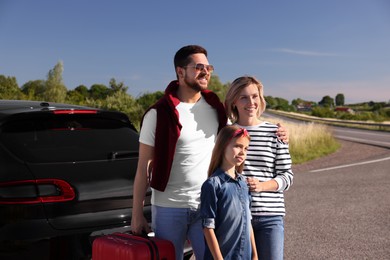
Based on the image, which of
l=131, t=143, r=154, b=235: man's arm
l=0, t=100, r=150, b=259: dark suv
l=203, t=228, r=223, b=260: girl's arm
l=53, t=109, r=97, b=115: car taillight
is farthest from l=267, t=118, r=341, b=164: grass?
l=203, t=228, r=223, b=260: girl's arm

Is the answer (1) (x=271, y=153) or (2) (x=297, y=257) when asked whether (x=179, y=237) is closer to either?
(1) (x=271, y=153)

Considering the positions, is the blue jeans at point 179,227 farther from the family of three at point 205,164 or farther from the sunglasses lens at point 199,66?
the sunglasses lens at point 199,66

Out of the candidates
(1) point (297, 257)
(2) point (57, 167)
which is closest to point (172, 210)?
(2) point (57, 167)

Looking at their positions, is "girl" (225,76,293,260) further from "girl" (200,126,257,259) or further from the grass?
the grass

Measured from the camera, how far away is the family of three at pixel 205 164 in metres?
2.58

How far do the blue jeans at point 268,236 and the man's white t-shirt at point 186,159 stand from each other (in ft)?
1.26

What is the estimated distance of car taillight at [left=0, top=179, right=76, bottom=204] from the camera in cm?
303

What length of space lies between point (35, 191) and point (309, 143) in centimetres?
1569

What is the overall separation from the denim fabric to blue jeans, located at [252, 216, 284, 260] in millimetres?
198

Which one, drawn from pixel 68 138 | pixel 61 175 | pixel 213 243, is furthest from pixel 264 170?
pixel 68 138

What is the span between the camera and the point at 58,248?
3.00m

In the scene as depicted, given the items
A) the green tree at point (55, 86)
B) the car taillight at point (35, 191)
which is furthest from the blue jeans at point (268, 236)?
the green tree at point (55, 86)

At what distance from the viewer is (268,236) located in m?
2.80

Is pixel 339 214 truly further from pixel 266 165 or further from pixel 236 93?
pixel 236 93
